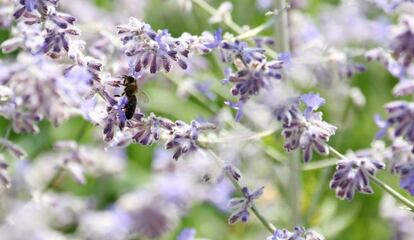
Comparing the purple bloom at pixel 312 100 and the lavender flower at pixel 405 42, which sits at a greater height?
the purple bloom at pixel 312 100

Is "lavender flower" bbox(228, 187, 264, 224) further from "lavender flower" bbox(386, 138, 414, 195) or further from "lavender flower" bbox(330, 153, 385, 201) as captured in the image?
"lavender flower" bbox(386, 138, 414, 195)

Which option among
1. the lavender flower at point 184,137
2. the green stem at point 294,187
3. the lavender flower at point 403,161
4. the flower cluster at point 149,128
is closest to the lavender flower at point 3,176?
the flower cluster at point 149,128

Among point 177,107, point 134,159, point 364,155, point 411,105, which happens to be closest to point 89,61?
point 411,105

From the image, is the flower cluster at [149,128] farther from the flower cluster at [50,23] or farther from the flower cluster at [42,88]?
the flower cluster at [42,88]

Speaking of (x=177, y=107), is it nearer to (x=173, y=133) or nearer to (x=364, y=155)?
(x=364, y=155)

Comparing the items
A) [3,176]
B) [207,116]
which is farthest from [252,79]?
[207,116]

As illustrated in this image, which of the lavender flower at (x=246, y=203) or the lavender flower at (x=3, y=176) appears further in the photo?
the lavender flower at (x=3, y=176)

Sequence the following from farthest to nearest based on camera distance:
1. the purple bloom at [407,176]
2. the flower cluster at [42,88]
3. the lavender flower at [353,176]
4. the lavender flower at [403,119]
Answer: the lavender flower at [353,176], the purple bloom at [407,176], the lavender flower at [403,119], the flower cluster at [42,88]
